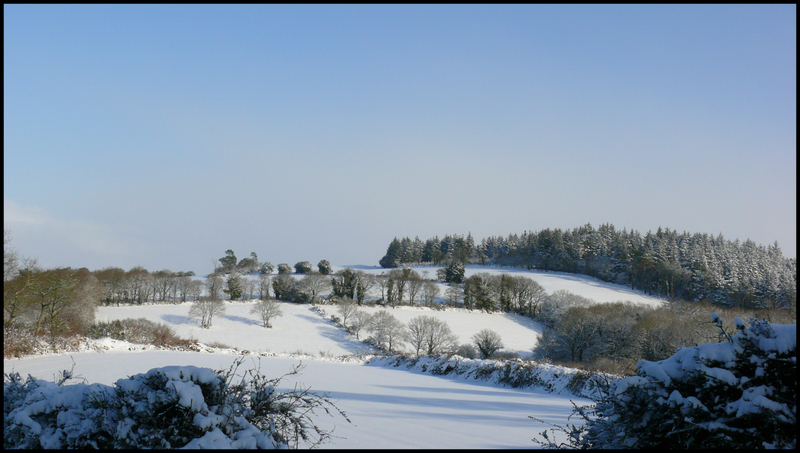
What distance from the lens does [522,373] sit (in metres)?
10.3

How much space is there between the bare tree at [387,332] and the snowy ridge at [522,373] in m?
22.9

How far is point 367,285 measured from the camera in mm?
52344

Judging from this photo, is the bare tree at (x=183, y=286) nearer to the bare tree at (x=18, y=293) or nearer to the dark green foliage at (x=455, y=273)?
the bare tree at (x=18, y=293)

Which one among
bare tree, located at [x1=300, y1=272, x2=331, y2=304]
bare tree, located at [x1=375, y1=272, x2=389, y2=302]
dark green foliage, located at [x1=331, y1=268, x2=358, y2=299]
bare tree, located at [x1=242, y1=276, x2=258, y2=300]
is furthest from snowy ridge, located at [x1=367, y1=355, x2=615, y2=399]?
bare tree, located at [x1=242, y1=276, x2=258, y2=300]

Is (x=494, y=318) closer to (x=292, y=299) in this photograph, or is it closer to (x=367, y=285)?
(x=367, y=285)

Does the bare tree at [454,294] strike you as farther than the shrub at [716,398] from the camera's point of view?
Yes

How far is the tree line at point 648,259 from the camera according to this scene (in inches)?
1956

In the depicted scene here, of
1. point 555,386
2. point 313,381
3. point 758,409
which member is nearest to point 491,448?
point 758,409

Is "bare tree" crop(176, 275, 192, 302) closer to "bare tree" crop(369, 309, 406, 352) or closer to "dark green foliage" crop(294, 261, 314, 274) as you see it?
"dark green foliage" crop(294, 261, 314, 274)

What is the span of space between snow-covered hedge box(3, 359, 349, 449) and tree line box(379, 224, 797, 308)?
47.3 m

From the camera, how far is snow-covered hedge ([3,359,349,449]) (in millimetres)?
2996

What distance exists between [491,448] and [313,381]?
5.30 metres

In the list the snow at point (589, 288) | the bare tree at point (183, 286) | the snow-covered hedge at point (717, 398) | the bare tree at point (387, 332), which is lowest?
the bare tree at point (387, 332)

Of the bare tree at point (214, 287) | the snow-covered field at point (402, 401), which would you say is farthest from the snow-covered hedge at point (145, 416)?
the bare tree at point (214, 287)
